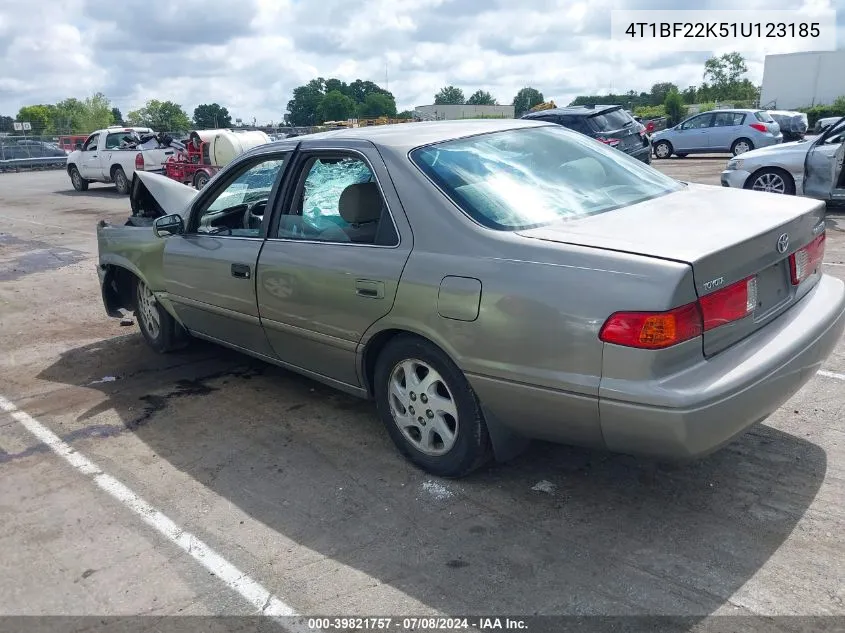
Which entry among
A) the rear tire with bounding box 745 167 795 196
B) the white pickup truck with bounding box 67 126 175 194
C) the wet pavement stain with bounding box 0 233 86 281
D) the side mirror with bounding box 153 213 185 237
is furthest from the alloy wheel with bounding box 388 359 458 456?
the white pickup truck with bounding box 67 126 175 194

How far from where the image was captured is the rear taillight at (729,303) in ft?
9.26

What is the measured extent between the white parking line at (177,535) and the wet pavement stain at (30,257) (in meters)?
6.03

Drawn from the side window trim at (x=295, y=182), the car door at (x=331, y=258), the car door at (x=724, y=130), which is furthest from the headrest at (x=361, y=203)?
the car door at (x=724, y=130)

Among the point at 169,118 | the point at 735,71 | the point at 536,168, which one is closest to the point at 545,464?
the point at 536,168

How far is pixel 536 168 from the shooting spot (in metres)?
3.73

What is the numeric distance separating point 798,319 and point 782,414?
103 cm

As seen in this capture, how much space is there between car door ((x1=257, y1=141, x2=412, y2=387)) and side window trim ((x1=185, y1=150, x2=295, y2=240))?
3.4 inches

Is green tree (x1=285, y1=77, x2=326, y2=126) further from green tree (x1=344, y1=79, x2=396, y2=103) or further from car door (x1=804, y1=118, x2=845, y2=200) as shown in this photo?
car door (x1=804, y1=118, x2=845, y2=200)

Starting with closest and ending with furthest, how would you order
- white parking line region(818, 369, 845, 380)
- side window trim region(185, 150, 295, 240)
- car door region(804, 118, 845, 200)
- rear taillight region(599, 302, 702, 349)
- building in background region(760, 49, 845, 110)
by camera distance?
rear taillight region(599, 302, 702, 349) < side window trim region(185, 150, 295, 240) < white parking line region(818, 369, 845, 380) < car door region(804, 118, 845, 200) < building in background region(760, 49, 845, 110)

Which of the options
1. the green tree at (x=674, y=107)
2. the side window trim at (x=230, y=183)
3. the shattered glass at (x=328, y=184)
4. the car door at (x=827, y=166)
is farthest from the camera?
the green tree at (x=674, y=107)

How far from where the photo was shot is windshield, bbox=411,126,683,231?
3.38 meters

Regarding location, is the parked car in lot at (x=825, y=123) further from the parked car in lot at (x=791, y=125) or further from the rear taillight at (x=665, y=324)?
the rear taillight at (x=665, y=324)

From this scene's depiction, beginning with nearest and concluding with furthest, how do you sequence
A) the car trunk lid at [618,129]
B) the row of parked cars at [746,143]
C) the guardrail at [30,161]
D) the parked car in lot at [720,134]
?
the row of parked cars at [746,143]
the car trunk lid at [618,129]
the parked car in lot at [720,134]
the guardrail at [30,161]

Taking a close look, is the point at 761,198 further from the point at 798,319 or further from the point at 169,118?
the point at 169,118
